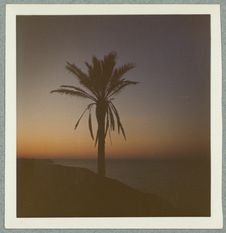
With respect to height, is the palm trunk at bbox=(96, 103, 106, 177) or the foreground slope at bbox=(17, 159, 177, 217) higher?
the palm trunk at bbox=(96, 103, 106, 177)

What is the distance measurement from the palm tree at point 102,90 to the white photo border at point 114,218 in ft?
0.39

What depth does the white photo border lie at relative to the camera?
0.67 metres

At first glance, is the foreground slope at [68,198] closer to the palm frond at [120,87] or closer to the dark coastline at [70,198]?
the dark coastline at [70,198]

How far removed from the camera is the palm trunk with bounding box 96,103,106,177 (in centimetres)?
66

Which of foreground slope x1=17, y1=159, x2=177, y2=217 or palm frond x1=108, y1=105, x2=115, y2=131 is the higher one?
palm frond x1=108, y1=105, x2=115, y2=131

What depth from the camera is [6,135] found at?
0.67 m

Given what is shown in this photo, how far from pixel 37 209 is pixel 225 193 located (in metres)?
0.45

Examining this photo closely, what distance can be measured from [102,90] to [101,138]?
113 mm

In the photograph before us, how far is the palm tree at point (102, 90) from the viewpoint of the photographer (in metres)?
0.66

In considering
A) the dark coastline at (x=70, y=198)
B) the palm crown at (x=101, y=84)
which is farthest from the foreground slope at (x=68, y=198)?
the palm crown at (x=101, y=84)

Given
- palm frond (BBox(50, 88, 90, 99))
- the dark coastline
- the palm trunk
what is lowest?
the dark coastline

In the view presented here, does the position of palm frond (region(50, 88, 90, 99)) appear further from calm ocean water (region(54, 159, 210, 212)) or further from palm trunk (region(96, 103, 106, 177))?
calm ocean water (region(54, 159, 210, 212))

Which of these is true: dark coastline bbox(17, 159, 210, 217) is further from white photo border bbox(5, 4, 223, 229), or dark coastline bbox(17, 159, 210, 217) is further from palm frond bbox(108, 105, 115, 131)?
palm frond bbox(108, 105, 115, 131)

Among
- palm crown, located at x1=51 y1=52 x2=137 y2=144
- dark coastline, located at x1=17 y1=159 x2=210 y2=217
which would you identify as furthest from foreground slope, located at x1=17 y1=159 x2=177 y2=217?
palm crown, located at x1=51 y1=52 x2=137 y2=144
